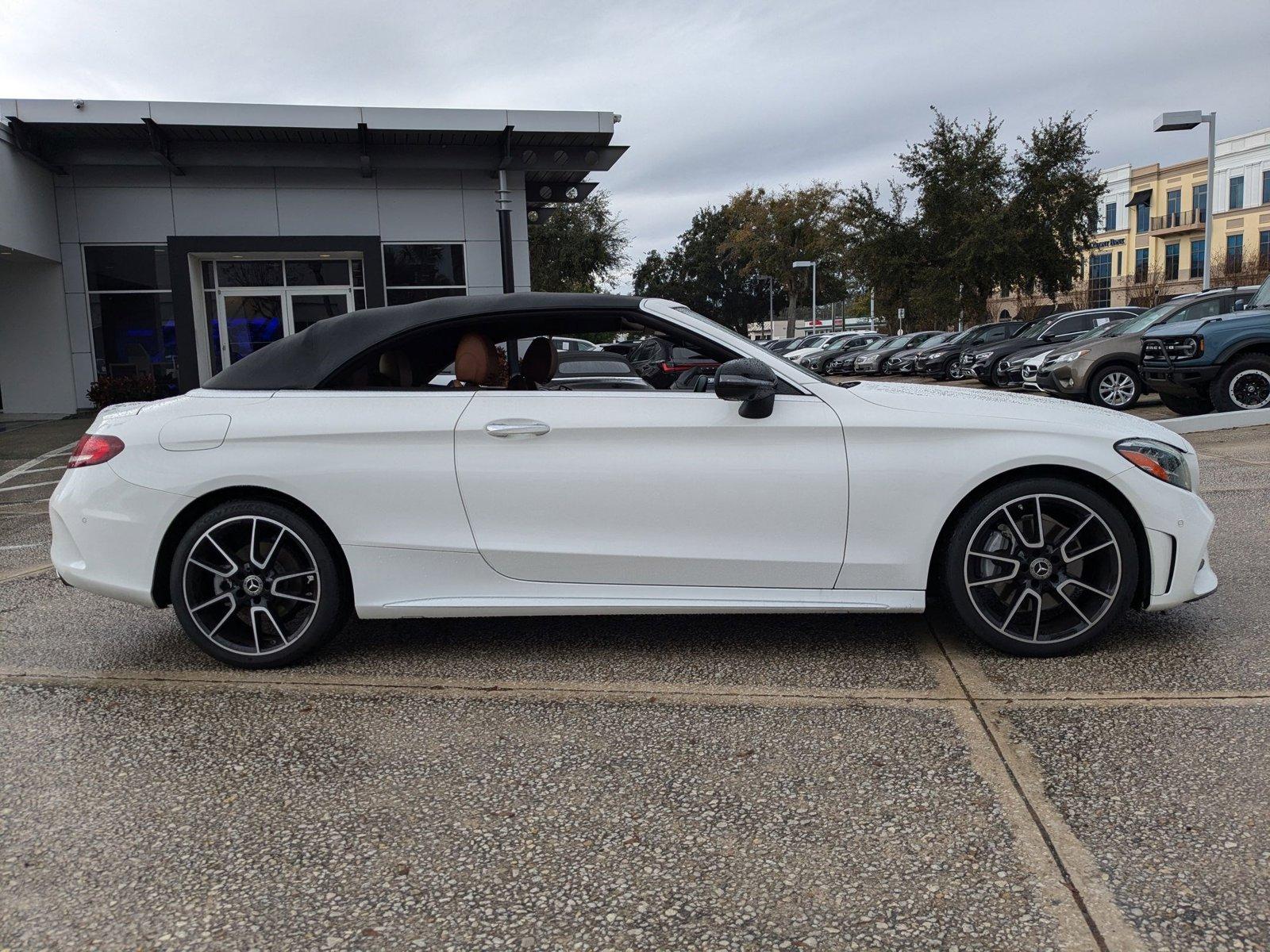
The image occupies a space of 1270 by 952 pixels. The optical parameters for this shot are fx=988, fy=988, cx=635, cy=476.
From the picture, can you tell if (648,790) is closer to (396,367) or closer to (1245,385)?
(396,367)

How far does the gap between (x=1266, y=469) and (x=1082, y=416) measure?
5.43 metres

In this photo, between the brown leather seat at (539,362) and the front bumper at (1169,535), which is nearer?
the front bumper at (1169,535)

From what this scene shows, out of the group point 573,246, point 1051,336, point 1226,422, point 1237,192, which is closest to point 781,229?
point 573,246

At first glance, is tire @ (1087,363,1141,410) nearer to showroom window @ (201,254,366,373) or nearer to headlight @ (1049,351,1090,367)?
headlight @ (1049,351,1090,367)

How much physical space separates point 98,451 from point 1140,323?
14359mm

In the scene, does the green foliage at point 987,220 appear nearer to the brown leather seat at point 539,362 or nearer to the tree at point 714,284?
the brown leather seat at point 539,362

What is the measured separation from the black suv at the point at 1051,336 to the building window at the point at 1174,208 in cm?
5151

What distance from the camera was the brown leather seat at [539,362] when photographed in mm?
4562

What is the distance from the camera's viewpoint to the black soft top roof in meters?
4.03

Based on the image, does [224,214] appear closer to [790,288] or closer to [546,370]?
[546,370]

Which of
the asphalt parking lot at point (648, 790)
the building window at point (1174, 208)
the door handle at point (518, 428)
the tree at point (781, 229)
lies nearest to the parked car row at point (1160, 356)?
the door handle at point (518, 428)

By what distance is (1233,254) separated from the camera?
2314 inches

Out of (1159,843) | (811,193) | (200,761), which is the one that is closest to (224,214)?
(200,761)

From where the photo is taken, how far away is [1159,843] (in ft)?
8.07
